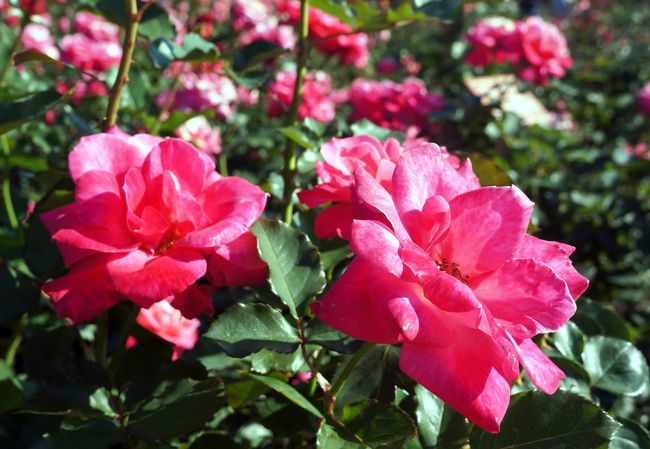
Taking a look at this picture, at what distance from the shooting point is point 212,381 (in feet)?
1.95

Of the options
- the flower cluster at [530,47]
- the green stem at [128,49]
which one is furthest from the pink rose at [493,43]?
the green stem at [128,49]

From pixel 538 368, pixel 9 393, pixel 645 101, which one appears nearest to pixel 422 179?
pixel 538 368

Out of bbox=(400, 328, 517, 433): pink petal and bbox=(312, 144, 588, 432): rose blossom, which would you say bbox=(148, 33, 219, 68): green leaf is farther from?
bbox=(400, 328, 517, 433): pink petal

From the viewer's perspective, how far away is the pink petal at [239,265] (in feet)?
1.93

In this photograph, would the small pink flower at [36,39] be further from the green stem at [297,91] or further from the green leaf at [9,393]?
the green leaf at [9,393]

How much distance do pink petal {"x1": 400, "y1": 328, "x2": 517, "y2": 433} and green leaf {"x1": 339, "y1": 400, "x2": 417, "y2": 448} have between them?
0.20 ft

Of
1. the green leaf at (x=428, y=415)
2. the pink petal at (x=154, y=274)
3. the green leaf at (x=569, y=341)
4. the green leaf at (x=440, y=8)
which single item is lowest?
the green leaf at (x=569, y=341)

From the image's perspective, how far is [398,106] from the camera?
1910 mm

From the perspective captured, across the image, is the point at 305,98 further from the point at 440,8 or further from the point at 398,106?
the point at 440,8

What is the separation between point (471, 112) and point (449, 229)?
147 cm

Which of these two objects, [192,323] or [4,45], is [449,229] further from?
[4,45]

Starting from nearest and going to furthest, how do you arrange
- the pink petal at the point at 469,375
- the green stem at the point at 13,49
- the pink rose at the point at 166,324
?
1. the pink petal at the point at 469,375
2. the pink rose at the point at 166,324
3. the green stem at the point at 13,49

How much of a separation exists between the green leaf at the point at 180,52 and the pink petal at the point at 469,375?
0.46m

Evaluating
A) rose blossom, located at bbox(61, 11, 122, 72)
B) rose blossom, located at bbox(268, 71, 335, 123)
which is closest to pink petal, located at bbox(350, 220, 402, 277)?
rose blossom, located at bbox(268, 71, 335, 123)
